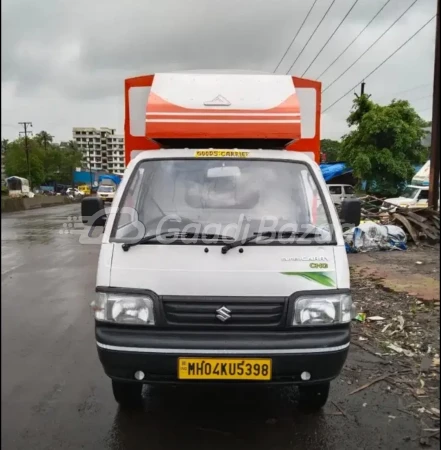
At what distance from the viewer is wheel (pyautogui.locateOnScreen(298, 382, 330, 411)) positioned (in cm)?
338

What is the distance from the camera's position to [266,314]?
2910mm

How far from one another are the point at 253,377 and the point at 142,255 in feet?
3.50

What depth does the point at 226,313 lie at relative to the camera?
288 centimetres

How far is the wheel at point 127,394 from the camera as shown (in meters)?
3.33

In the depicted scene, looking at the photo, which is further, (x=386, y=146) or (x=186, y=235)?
(x=386, y=146)

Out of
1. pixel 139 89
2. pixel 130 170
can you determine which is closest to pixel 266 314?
pixel 130 170

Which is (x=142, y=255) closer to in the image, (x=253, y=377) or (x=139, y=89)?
(x=253, y=377)

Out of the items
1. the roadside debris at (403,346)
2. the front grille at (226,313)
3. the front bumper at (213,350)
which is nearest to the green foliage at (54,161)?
the roadside debris at (403,346)

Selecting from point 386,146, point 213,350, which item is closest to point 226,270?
point 213,350

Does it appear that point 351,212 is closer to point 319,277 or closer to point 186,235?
point 319,277

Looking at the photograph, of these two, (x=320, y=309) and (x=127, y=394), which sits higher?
(x=320, y=309)

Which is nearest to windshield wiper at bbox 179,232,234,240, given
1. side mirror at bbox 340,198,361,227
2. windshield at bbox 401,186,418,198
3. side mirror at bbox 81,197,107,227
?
side mirror at bbox 81,197,107,227

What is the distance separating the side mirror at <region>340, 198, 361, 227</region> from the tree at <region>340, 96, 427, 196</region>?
56.7ft

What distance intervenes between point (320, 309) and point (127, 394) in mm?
1561
